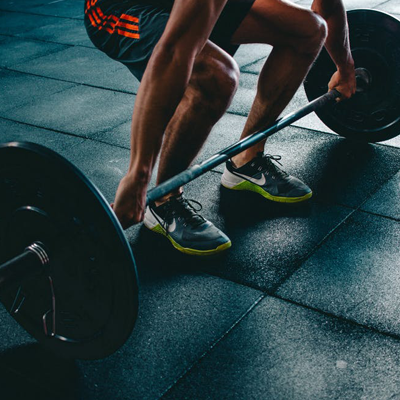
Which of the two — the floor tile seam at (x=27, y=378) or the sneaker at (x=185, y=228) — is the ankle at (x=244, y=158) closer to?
the sneaker at (x=185, y=228)

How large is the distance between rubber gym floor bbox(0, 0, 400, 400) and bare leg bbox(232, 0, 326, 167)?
412 mm

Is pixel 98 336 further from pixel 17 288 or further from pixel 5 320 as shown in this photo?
pixel 5 320

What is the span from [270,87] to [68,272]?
1207 mm

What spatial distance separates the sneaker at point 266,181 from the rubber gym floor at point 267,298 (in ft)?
0.16

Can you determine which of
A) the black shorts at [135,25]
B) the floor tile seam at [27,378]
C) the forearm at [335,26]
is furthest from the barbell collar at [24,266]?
the forearm at [335,26]

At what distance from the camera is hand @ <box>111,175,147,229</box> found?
1525 millimetres

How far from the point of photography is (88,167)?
111 inches

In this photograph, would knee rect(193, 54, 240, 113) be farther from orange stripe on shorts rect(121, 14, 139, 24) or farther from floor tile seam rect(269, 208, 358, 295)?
floor tile seam rect(269, 208, 358, 295)

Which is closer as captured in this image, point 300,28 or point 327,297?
point 327,297

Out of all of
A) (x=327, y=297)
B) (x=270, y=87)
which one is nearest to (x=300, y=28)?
(x=270, y=87)

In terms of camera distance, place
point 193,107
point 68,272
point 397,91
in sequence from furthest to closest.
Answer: point 397,91 → point 193,107 → point 68,272

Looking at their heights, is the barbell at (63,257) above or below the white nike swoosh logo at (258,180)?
above

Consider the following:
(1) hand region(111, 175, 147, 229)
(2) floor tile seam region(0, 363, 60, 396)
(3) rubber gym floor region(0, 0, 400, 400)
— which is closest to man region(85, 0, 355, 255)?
(1) hand region(111, 175, 147, 229)

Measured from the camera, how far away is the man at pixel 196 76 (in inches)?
59.8
